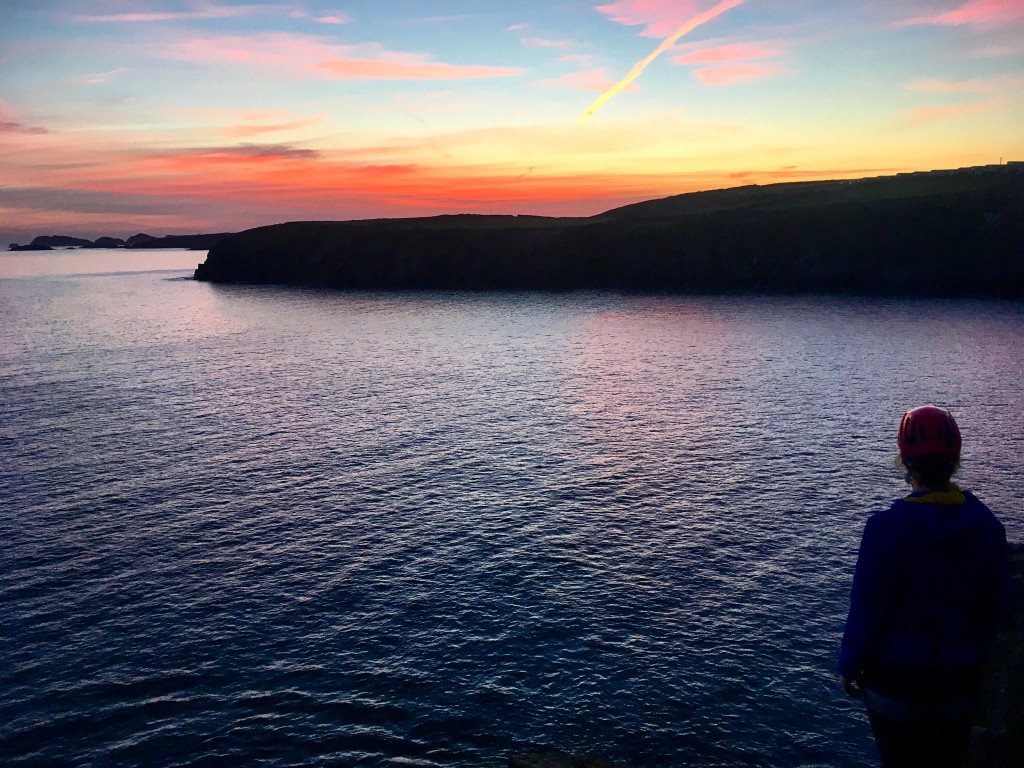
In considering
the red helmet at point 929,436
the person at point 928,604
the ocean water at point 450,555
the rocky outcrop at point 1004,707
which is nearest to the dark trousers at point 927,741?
the person at point 928,604

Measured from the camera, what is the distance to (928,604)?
26.2 ft

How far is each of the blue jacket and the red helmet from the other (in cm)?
45

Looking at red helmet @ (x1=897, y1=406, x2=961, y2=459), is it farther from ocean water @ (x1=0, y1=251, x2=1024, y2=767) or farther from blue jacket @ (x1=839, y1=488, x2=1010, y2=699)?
ocean water @ (x1=0, y1=251, x2=1024, y2=767)

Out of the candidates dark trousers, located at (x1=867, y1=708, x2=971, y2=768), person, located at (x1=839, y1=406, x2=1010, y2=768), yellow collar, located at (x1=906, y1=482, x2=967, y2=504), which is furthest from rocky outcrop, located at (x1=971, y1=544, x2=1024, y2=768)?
yellow collar, located at (x1=906, y1=482, x2=967, y2=504)

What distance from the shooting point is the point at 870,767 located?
1153 inches

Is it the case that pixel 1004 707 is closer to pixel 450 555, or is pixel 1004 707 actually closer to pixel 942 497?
pixel 942 497

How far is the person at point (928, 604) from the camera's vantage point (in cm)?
784

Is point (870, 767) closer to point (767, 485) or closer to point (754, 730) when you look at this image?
point (754, 730)

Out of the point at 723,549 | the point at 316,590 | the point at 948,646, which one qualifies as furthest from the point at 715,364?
the point at 948,646

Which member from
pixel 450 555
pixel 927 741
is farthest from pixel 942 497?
pixel 450 555

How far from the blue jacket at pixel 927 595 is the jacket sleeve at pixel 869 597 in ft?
0.03

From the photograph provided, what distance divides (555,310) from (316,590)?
148m

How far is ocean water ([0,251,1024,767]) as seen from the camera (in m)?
32.6

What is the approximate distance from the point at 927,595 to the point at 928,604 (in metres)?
0.11
